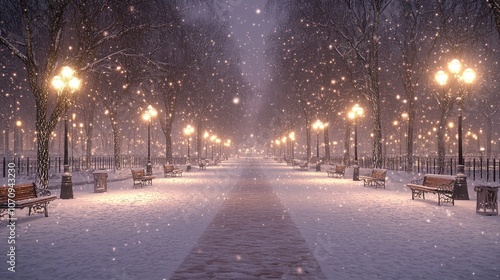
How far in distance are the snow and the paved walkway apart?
0.49 ft

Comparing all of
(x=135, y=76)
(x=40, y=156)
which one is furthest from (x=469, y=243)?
(x=135, y=76)

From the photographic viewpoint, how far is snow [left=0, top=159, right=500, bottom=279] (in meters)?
7.67

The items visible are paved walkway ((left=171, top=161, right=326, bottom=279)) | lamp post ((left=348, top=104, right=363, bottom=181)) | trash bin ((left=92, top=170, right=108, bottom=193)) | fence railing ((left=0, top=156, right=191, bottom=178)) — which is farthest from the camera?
lamp post ((left=348, top=104, right=363, bottom=181))

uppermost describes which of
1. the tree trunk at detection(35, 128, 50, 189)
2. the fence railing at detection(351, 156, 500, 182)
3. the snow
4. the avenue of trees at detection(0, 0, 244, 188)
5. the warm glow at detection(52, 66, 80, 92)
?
the avenue of trees at detection(0, 0, 244, 188)

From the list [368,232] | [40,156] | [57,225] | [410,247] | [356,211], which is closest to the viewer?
[410,247]

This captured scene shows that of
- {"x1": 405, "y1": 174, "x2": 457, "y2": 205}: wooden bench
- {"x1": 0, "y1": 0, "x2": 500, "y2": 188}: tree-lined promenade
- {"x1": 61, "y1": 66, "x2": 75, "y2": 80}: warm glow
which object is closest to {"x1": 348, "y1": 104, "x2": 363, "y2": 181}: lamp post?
{"x1": 0, "y1": 0, "x2": 500, "y2": 188}: tree-lined promenade

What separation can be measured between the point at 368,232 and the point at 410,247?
173 centimetres

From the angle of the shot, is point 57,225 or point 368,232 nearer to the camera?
point 368,232

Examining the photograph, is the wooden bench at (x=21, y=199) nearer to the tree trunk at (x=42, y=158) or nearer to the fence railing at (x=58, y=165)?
the tree trunk at (x=42, y=158)

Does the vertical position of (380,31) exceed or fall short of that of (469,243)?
it exceeds it

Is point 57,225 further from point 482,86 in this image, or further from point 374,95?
point 482,86

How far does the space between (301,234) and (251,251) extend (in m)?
2.10

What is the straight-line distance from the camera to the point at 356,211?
1482 centimetres

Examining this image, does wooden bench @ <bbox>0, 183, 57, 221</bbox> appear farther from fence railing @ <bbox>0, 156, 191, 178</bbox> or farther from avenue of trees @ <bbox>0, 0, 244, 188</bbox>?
fence railing @ <bbox>0, 156, 191, 178</bbox>
